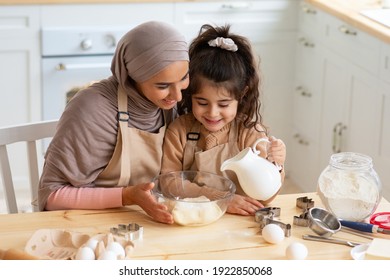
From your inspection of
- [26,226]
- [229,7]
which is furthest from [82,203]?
[229,7]

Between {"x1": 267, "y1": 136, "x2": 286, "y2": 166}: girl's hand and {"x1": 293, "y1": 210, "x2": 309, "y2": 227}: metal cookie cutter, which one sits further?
{"x1": 267, "y1": 136, "x2": 286, "y2": 166}: girl's hand

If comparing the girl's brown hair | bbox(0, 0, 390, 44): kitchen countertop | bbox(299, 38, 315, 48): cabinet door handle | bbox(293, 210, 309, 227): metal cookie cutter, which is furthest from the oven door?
bbox(293, 210, 309, 227): metal cookie cutter

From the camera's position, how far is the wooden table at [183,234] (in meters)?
1.74

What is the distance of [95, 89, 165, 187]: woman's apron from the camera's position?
2.09 m

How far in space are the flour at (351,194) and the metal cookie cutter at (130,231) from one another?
0.45 metres

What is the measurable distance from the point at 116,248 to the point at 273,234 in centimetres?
35

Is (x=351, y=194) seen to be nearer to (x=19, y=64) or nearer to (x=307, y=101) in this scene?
(x=307, y=101)

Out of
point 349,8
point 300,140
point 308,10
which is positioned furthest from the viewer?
point 300,140

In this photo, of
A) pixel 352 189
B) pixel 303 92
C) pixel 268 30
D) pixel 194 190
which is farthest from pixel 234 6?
pixel 352 189

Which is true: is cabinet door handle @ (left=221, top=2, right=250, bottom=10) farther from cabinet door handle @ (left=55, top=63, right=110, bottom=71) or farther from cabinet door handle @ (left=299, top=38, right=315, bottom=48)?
cabinet door handle @ (left=55, top=63, right=110, bottom=71)

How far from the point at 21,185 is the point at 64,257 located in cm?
232

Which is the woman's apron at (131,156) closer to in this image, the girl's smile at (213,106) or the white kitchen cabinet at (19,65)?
the girl's smile at (213,106)

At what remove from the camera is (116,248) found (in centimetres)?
167

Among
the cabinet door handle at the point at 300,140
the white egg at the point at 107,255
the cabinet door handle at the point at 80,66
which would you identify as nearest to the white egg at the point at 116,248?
the white egg at the point at 107,255
